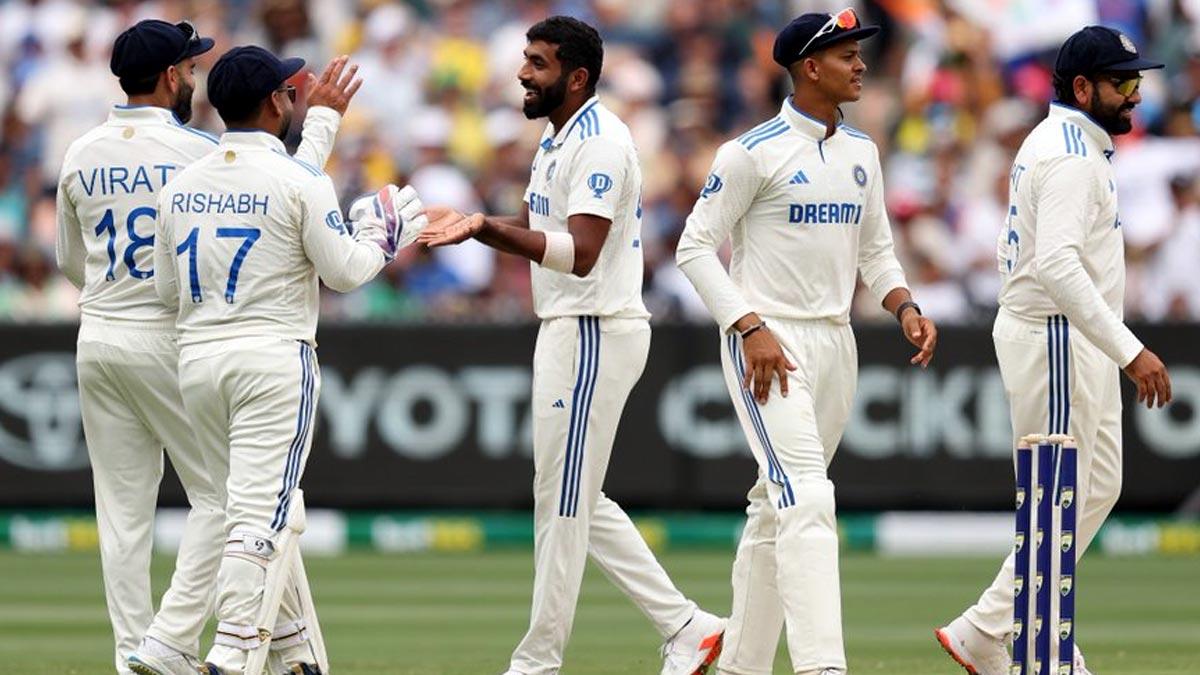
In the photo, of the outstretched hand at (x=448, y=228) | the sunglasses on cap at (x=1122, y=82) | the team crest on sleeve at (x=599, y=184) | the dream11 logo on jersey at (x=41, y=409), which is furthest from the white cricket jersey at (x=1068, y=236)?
the dream11 logo on jersey at (x=41, y=409)

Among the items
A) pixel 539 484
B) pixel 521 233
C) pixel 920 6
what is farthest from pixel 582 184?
pixel 920 6

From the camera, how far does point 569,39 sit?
8.01 metres

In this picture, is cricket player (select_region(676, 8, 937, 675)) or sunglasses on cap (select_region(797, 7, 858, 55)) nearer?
cricket player (select_region(676, 8, 937, 675))

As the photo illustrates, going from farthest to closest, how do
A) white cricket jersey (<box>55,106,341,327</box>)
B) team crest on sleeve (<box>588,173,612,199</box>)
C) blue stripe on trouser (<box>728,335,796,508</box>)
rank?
white cricket jersey (<box>55,106,341,327</box>) < team crest on sleeve (<box>588,173,612,199</box>) < blue stripe on trouser (<box>728,335,796,508</box>)

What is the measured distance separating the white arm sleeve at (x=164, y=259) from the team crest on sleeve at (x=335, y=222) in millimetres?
498

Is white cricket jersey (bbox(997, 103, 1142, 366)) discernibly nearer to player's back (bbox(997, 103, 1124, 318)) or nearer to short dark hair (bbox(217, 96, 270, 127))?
player's back (bbox(997, 103, 1124, 318))

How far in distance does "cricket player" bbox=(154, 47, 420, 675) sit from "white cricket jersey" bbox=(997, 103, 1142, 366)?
6.64 ft

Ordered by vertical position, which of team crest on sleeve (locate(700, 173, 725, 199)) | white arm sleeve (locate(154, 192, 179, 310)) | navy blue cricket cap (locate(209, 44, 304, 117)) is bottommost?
white arm sleeve (locate(154, 192, 179, 310))

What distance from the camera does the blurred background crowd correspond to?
15062 mm

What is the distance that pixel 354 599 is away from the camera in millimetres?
11641

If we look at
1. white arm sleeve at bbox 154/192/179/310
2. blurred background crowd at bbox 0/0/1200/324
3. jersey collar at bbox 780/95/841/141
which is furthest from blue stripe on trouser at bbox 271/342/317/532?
blurred background crowd at bbox 0/0/1200/324

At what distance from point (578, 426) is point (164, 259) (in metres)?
1.42

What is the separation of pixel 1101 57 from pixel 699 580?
491 cm

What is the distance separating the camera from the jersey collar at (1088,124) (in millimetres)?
8039
